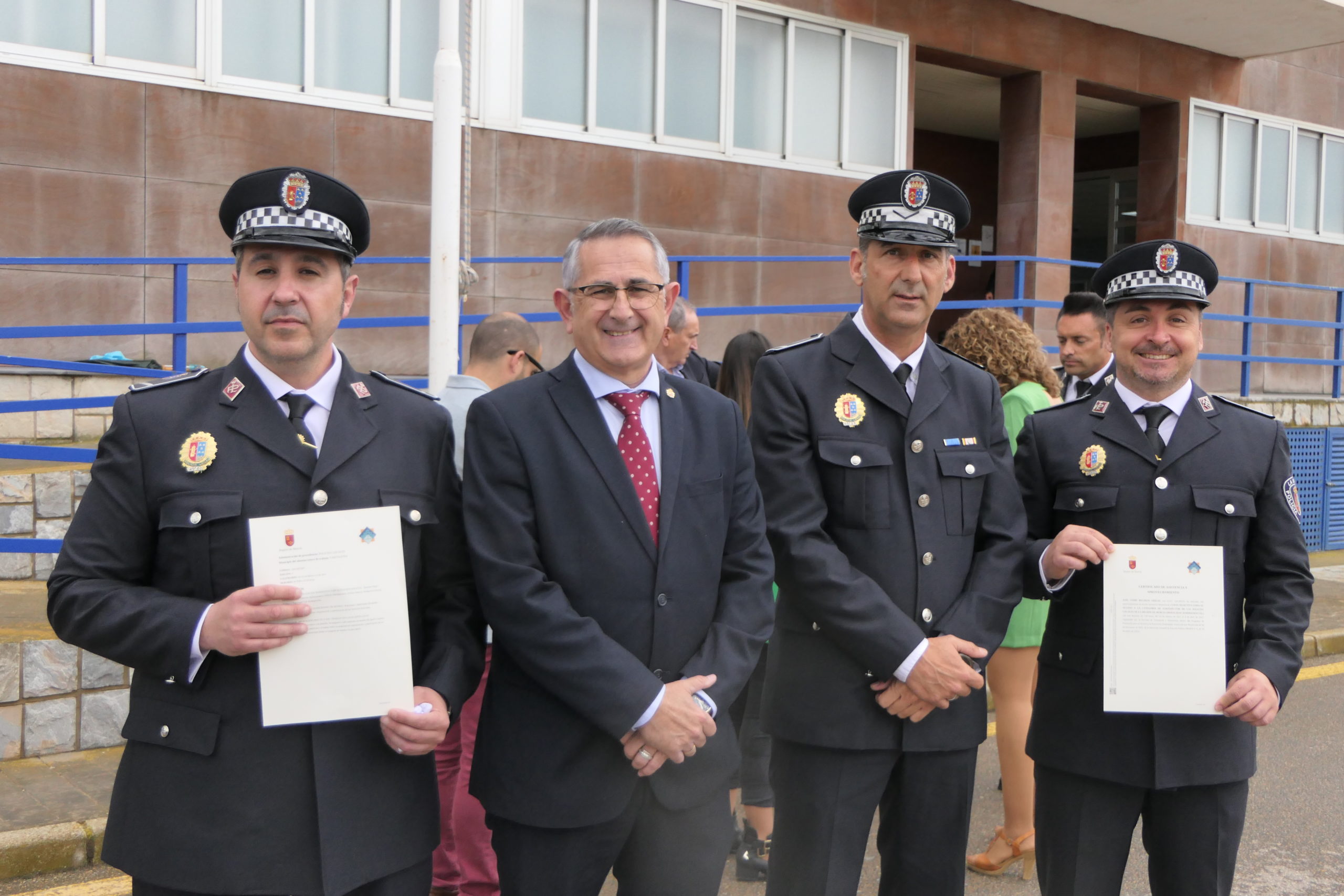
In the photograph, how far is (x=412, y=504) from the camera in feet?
8.21

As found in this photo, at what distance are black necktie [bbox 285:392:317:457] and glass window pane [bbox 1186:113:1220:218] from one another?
15.9m

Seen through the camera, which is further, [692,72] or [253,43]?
[692,72]

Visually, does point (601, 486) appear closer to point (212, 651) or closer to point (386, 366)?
point (212, 651)

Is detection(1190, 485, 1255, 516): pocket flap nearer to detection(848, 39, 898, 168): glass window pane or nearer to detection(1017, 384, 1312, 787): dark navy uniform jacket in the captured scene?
detection(1017, 384, 1312, 787): dark navy uniform jacket

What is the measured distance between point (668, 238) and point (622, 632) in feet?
31.5

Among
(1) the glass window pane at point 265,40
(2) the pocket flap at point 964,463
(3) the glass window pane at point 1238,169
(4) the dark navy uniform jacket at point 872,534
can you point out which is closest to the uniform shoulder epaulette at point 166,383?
(4) the dark navy uniform jacket at point 872,534

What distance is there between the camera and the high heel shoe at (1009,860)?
177 inches

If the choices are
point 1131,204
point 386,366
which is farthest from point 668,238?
point 1131,204

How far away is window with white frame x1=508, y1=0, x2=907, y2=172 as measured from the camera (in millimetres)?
11219

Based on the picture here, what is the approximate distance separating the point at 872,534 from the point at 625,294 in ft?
3.10

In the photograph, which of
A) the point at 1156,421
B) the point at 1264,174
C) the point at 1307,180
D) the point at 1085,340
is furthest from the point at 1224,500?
the point at 1307,180

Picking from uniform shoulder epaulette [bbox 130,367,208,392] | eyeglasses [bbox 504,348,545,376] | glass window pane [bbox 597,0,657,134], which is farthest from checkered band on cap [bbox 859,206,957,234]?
glass window pane [bbox 597,0,657,134]

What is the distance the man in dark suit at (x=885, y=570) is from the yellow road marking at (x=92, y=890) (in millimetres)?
2446

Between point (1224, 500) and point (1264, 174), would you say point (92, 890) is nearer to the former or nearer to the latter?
point (1224, 500)
